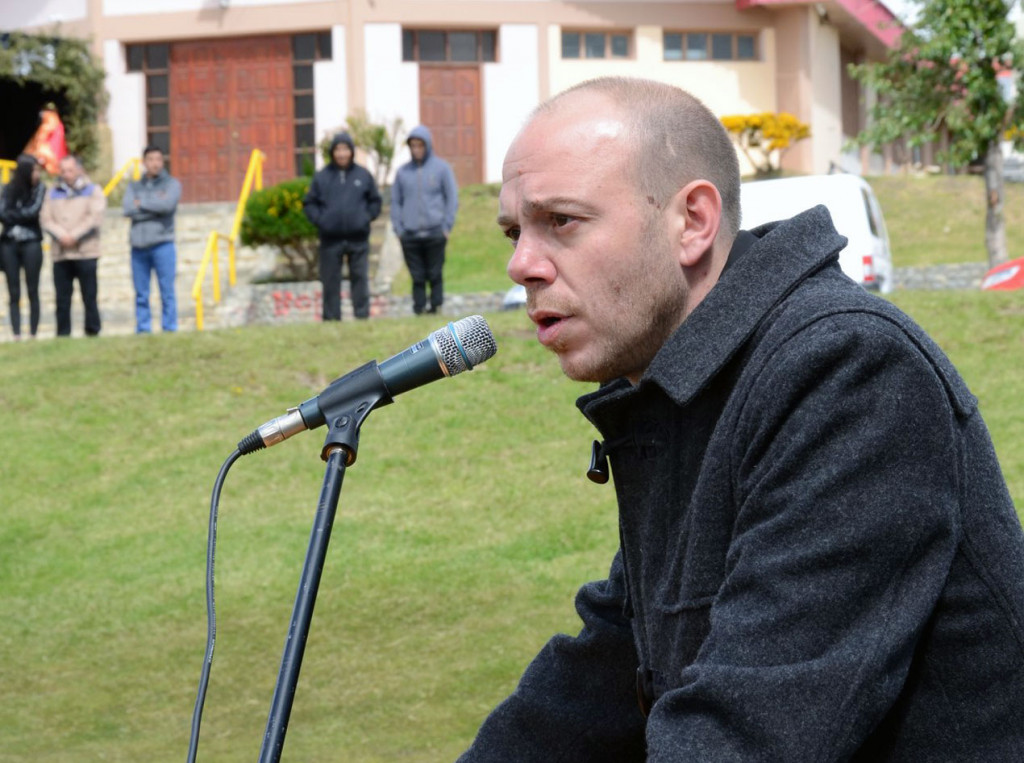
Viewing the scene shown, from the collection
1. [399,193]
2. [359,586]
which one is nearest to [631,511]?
[359,586]

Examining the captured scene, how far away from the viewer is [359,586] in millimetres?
9125

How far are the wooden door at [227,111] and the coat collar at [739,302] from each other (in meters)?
30.3

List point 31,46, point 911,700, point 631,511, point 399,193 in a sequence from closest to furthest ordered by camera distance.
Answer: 1. point 911,700
2. point 631,511
3. point 399,193
4. point 31,46

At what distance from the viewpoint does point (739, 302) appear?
2268 millimetres

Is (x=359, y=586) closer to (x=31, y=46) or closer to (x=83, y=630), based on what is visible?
(x=83, y=630)

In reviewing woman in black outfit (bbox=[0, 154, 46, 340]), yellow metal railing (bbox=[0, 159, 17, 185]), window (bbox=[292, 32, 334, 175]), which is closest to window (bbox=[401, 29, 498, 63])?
window (bbox=[292, 32, 334, 175])

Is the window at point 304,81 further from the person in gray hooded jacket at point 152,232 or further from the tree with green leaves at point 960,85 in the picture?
the person in gray hooded jacket at point 152,232

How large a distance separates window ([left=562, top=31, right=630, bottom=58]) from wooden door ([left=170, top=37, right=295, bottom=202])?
5724 mm

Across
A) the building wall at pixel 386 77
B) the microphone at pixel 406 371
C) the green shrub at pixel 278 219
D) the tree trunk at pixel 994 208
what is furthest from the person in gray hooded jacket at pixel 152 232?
the building wall at pixel 386 77

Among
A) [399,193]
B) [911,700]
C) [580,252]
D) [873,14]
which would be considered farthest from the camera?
[873,14]

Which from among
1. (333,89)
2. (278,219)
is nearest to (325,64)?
(333,89)

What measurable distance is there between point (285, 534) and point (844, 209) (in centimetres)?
955

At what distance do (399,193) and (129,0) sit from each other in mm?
18485

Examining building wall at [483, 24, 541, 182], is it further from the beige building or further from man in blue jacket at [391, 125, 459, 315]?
man in blue jacket at [391, 125, 459, 315]
